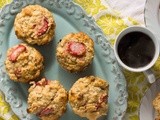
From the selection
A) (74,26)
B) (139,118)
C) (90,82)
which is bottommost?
(139,118)

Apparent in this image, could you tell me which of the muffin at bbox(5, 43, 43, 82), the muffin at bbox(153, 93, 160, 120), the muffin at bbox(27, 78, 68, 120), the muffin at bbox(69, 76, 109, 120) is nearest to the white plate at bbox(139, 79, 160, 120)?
the muffin at bbox(153, 93, 160, 120)

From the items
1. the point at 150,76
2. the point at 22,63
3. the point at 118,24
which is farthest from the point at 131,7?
the point at 22,63

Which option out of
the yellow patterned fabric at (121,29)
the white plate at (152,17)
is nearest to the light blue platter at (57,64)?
the yellow patterned fabric at (121,29)

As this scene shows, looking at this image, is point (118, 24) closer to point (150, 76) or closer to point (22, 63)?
point (150, 76)

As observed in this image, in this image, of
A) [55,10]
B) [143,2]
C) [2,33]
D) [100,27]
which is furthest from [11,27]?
[143,2]

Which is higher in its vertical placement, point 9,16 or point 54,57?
point 9,16

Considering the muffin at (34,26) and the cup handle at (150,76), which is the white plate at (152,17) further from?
the muffin at (34,26)

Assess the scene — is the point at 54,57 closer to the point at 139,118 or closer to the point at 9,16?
the point at 9,16
